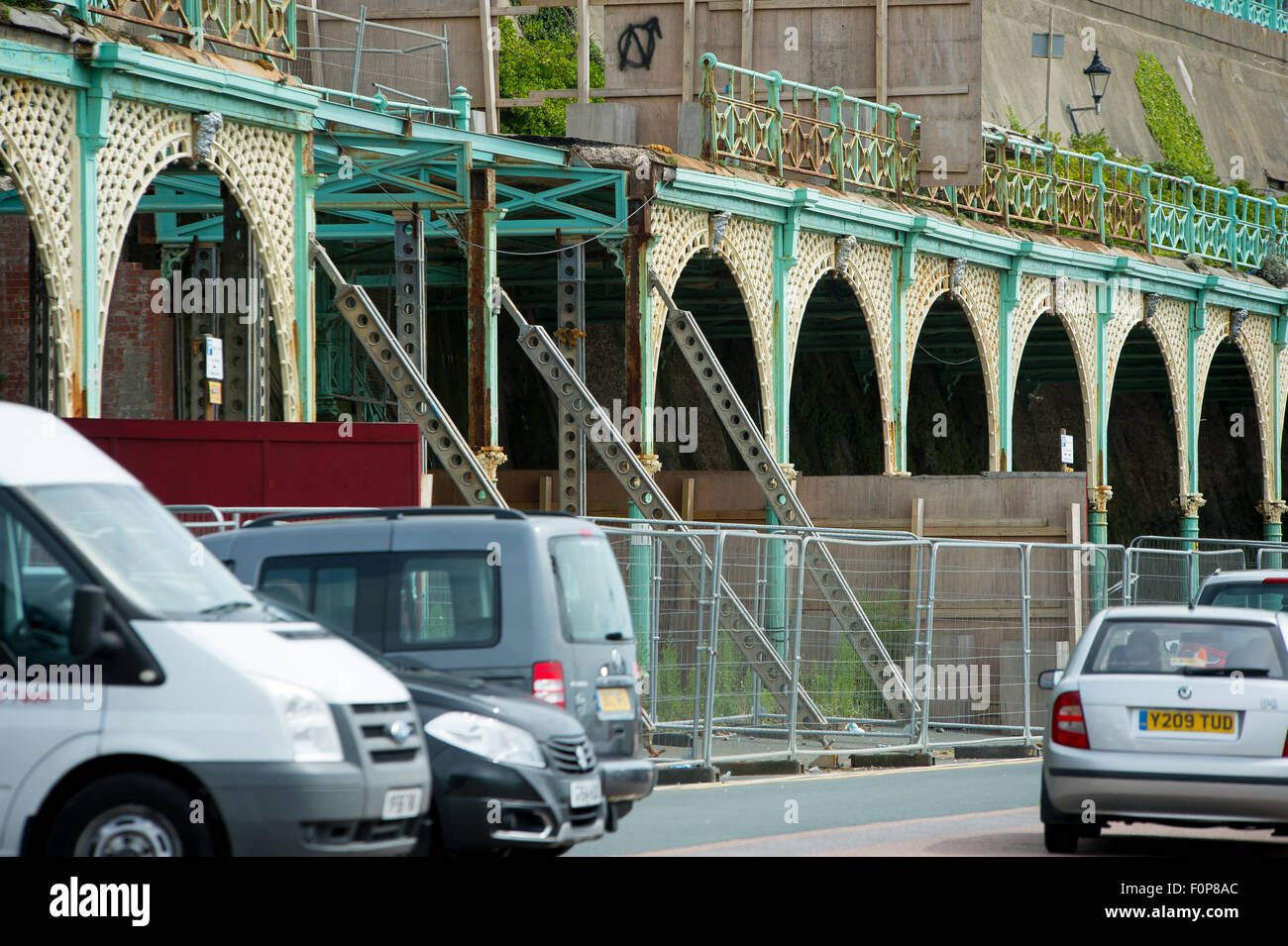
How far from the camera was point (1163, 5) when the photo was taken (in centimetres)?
5869

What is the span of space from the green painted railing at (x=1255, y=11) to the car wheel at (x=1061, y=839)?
54055 millimetres

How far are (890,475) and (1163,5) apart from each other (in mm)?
39544

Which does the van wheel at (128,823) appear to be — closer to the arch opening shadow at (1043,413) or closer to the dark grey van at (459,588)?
the dark grey van at (459,588)

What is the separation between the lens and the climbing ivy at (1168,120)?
182 ft

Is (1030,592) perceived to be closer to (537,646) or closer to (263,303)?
(263,303)

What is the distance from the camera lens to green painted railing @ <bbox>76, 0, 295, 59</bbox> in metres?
15.2

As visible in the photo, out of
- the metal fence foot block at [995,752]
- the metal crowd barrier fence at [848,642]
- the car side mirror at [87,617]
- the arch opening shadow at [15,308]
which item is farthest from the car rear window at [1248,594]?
the arch opening shadow at [15,308]

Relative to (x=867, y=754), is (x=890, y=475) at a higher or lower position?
higher

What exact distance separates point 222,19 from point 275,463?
379cm

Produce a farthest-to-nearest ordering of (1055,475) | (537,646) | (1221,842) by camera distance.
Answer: (1055,475) < (1221,842) < (537,646)

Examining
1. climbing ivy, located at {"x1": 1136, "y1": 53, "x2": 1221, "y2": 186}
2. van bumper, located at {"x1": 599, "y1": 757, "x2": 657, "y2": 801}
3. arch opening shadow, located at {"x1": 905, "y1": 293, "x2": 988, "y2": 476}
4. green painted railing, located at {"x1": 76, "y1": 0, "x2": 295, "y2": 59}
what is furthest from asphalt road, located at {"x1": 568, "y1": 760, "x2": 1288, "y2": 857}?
climbing ivy, located at {"x1": 1136, "y1": 53, "x2": 1221, "y2": 186}

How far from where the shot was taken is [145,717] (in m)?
7.09

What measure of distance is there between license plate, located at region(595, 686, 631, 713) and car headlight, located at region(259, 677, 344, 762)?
8.86 feet
